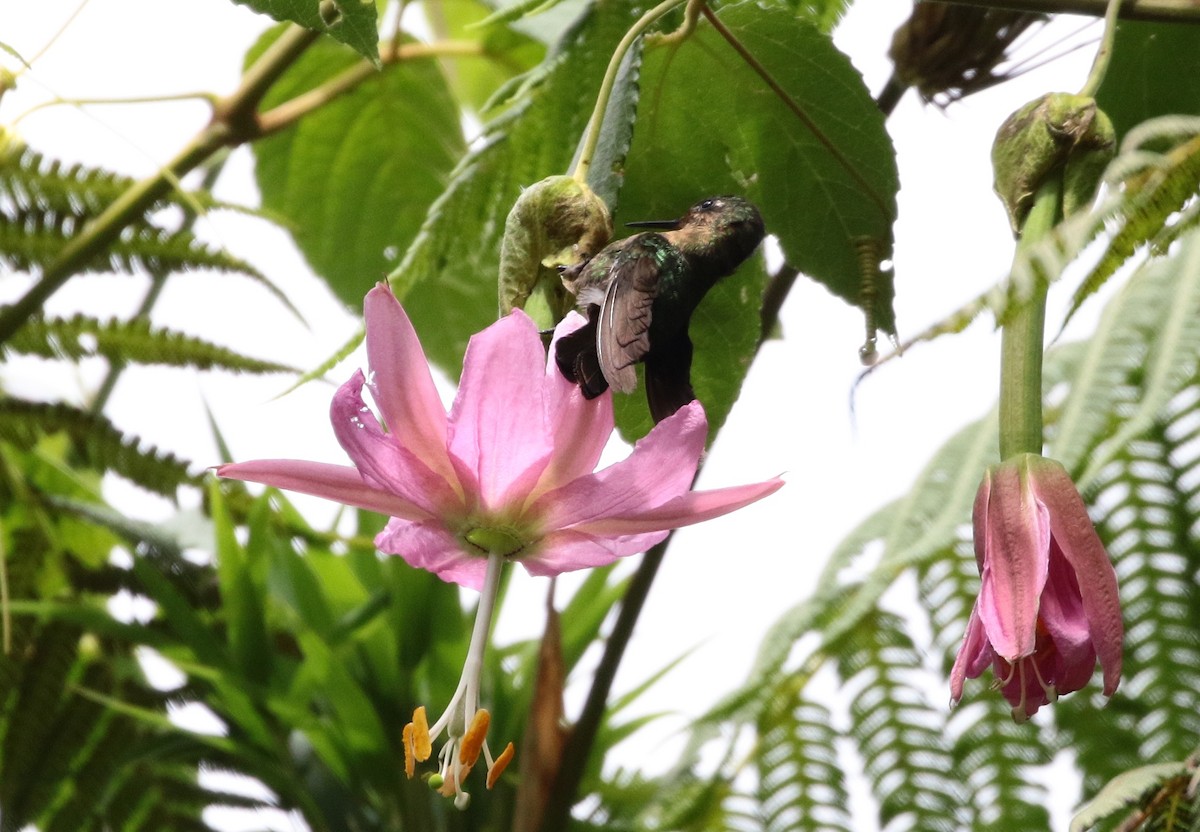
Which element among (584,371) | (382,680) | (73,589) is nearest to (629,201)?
(584,371)

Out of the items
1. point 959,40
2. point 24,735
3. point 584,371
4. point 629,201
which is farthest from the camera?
point 24,735

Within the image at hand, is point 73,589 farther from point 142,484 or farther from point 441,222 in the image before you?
point 441,222

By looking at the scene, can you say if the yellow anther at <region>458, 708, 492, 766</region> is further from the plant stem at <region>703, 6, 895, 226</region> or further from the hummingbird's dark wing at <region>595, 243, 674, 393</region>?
the plant stem at <region>703, 6, 895, 226</region>

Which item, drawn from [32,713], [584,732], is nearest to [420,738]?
[584,732]

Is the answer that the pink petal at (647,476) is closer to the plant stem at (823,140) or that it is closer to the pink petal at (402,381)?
the pink petal at (402,381)

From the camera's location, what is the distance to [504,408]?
40cm

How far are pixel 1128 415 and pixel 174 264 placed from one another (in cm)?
82

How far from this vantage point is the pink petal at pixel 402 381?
1.30ft

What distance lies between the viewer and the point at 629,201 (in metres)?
0.59

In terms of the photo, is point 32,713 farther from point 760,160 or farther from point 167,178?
point 760,160

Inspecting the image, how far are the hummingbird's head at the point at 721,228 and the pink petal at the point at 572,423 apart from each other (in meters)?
0.05

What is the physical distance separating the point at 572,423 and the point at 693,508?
0.05 meters

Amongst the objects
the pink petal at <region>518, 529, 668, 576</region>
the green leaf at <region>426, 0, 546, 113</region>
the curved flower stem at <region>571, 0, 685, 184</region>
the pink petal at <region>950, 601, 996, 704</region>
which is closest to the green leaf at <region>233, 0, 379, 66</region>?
the curved flower stem at <region>571, 0, 685, 184</region>

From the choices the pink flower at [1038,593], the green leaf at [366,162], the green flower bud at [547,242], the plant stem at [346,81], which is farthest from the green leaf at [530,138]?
the green leaf at [366,162]
